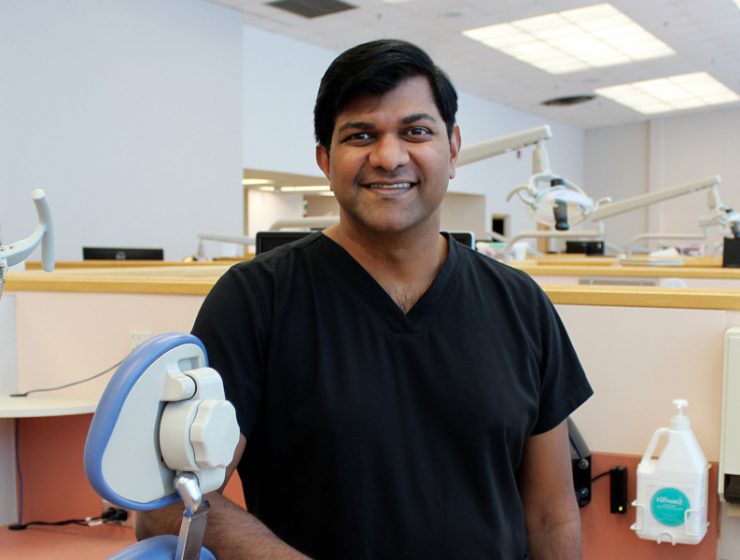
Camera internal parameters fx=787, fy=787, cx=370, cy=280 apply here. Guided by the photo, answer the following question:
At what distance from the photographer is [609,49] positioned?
9.26 metres

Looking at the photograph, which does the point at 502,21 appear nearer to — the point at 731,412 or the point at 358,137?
the point at 731,412

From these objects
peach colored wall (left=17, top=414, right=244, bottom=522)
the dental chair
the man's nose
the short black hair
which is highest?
the short black hair

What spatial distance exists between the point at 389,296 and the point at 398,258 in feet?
0.24

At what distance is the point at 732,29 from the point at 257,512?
30.1 ft

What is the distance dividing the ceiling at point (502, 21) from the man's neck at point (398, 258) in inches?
263

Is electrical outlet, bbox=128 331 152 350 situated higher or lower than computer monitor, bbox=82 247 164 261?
lower

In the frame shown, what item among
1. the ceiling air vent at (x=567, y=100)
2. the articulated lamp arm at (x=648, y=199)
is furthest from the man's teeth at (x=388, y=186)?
the ceiling air vent at (x=567, y=100)

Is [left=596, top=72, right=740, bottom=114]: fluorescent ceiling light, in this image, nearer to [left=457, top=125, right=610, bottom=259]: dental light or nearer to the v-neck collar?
[left=457, top=125, right=610, bottom=259]: dental light

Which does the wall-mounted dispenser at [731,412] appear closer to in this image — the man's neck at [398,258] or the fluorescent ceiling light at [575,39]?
the man's neck at [398,258]

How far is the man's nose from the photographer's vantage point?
1.09 meters

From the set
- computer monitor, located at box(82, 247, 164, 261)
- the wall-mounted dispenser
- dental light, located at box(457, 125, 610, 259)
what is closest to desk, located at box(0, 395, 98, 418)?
the wall-mounted dispenser

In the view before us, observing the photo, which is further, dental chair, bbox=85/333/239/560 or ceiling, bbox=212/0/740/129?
ceiling, bbox=212/0/740/129

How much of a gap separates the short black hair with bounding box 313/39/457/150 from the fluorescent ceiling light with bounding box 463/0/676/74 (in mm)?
7247

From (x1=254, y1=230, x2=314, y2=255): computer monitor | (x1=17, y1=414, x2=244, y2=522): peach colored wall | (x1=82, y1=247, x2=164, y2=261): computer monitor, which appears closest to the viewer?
(x1=17, y1=414, x2=244, y2=522): peach colored wall
